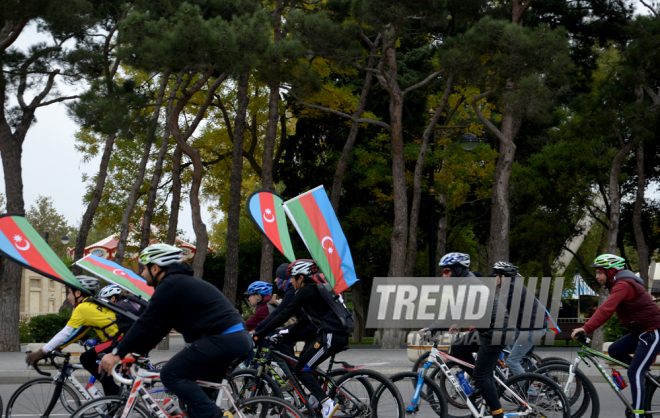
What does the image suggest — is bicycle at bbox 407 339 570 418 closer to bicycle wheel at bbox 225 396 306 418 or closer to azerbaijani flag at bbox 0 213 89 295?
bicycle wheel at bbox 225 396 306 418

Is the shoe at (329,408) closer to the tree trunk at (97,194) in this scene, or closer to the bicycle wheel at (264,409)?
the bicycle wheel at (264,409)

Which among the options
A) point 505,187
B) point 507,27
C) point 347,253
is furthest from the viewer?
point 505,187

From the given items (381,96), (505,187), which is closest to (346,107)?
(381,96)

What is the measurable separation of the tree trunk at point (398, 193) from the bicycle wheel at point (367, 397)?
1536 cm

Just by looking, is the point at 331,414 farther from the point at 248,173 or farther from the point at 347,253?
the point at 248,173

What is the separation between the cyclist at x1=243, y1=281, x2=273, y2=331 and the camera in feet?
30.8

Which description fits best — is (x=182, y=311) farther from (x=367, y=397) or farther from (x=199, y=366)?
(x=367, y=397)

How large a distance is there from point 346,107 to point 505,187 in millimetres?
8283

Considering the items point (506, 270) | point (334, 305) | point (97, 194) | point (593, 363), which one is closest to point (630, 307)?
point (593, 363)

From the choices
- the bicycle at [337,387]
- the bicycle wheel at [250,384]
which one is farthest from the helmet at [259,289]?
the bicycle wheel at [250,384]

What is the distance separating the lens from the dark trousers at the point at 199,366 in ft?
16.9

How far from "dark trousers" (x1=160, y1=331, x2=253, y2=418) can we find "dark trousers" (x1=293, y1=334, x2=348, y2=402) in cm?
211

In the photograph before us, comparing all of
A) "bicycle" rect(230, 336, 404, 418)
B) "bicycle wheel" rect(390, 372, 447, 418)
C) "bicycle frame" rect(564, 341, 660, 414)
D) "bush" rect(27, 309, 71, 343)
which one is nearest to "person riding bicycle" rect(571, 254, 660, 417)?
"bicycle frame" rect(564, 341, 660, 414)

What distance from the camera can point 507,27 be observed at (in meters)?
19.7
